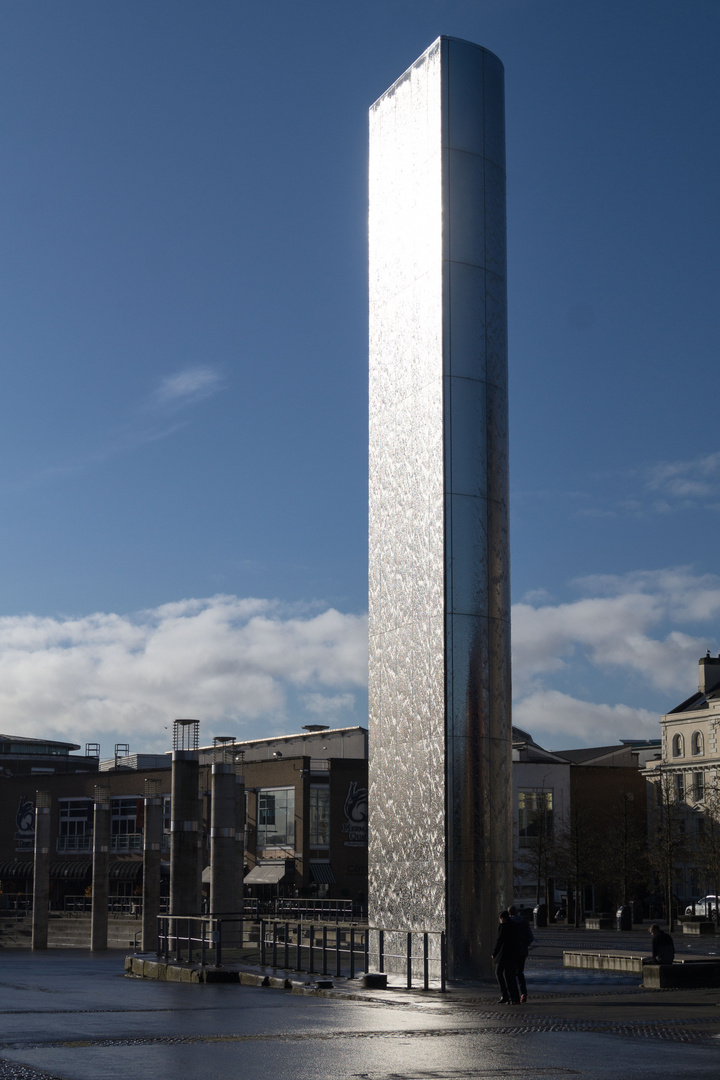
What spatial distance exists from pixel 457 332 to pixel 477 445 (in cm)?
203

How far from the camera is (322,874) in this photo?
78125mm

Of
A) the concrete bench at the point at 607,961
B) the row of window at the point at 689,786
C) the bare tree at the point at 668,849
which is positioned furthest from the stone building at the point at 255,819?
the concrete bench at the point at 607,961

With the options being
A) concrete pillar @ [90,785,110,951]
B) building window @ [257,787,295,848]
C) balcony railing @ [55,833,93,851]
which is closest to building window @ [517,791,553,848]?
building window @ [257,787,295,848]

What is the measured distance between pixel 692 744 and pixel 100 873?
44460 millimetres

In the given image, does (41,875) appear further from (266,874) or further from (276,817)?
(276,817)

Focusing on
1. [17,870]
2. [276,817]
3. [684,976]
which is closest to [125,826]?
[17,870]

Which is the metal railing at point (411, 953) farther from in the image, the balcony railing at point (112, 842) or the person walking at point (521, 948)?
the balcony railing at point (112, 842)

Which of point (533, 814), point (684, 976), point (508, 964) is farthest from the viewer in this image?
point (533, 814)

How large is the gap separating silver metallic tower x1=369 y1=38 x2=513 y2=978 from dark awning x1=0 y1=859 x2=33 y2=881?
75.5m

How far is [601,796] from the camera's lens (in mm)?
90688

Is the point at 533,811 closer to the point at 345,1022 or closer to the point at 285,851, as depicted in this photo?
the point at 285,851

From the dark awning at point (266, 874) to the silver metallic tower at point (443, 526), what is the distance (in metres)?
56.3

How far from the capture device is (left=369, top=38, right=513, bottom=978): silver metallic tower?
2178 centimetres

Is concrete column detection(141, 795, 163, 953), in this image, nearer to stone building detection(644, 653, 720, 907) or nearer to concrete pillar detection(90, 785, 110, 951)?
concrete pillar detection(90, 785, 110, 951)
